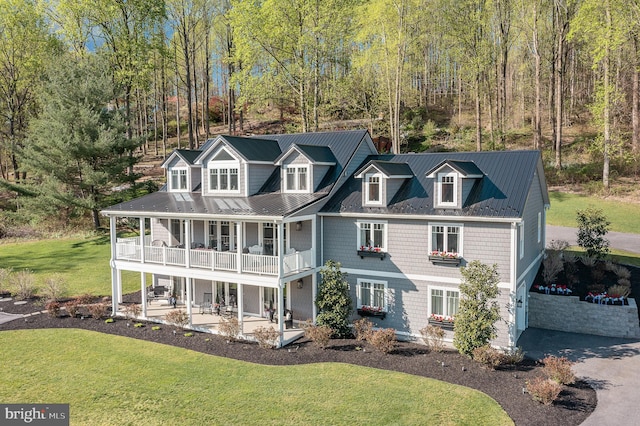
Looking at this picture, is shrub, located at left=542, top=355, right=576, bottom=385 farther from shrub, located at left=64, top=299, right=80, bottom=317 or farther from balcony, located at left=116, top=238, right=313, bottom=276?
shrub, located at left=64, top=299, right=80, bottom=317

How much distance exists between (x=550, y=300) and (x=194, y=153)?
18845 millimetres

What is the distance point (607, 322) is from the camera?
17.9 metres

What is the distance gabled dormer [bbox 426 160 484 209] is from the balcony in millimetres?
5822

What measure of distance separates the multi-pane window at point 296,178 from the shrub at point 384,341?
768cm

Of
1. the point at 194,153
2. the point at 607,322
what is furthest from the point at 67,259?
the point at 607,322

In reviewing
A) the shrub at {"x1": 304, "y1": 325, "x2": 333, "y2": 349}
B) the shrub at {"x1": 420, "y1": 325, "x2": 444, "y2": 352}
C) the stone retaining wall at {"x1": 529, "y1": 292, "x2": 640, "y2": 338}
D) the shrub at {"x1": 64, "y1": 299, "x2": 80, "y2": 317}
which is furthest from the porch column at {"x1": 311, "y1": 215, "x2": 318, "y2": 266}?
the shrub at {"x1": 64, "y1": 299, "x2": 80, "y2": 317}

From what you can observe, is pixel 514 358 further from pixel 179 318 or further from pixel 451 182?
pixel 179 318

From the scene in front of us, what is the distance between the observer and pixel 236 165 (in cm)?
2159

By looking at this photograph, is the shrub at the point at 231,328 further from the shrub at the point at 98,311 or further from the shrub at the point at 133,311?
the shrub at the point at 98,311

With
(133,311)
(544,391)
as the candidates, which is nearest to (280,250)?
(133,311)

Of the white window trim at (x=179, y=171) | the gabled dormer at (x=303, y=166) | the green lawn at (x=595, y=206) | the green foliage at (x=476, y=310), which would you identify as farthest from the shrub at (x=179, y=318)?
the green lawn at (x=595, y=206)

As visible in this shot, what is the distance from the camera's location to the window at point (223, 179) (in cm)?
2198

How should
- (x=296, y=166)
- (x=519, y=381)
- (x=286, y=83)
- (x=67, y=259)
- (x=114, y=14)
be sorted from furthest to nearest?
1. (x=114, y=14)
2. (x=286, y=83)
3. (x=67, y=259)
4. (x=296, y=166)
5. (x=519, y=381)

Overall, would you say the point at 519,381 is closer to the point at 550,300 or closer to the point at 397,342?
the point at 397,342
